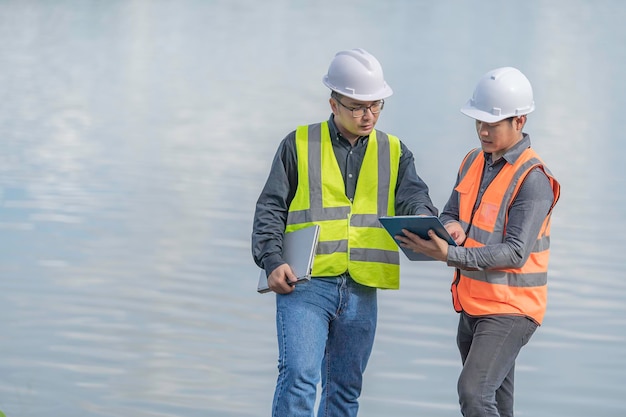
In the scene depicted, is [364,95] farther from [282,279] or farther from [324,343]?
[324,343]

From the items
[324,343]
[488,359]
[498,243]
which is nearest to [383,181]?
[498,243]

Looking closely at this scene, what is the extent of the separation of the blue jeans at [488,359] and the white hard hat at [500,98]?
672 mm

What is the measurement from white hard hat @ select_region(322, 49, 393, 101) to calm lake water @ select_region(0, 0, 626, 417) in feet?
5.67

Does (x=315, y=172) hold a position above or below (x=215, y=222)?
above

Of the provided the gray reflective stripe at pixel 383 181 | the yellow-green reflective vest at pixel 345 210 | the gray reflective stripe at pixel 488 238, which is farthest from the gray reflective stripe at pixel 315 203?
the gray reflective stripe at pixel 488 238

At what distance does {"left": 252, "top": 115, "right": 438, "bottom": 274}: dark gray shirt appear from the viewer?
3.87 metres

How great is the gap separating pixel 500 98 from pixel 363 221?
63 centimetres

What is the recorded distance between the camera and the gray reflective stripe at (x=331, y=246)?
3.87 metres

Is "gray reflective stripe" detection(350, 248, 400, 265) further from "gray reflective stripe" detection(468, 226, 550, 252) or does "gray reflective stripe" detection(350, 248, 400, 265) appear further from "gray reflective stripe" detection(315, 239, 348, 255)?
"gray reflective stripe" detection(468, 226, 550, 252)

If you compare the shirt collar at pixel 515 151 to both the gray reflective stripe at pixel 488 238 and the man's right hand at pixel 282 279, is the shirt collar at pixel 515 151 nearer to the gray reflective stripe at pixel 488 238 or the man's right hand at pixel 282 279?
the gray reflective stripe at pixel 488 238

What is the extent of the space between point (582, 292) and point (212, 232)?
269cm

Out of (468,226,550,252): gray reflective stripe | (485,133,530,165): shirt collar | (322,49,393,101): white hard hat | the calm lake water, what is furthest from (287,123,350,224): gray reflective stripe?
the calm lake water

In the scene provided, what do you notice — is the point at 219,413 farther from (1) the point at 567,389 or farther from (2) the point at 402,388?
(1) the point at 567,389

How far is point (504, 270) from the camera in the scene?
3.73 m
